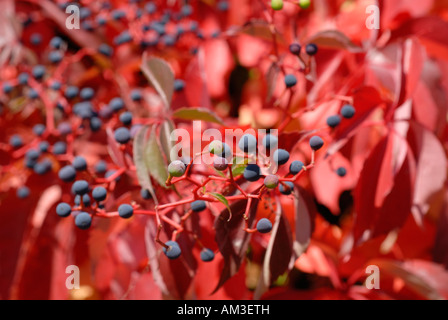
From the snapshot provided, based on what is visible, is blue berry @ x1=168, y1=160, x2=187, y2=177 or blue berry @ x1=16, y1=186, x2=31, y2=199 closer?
blue berry @ x1=168, y1=160, x2=187, y2=177

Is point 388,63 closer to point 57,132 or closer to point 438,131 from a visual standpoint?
point 438,131

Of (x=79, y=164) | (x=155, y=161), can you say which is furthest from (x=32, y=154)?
(x=155, y=161)

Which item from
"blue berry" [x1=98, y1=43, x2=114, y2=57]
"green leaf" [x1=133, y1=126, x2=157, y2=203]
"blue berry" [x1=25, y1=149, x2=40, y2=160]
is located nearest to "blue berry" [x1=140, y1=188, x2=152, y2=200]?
"green leaf" [x1=133, y1=126, x2=157, y2=203]

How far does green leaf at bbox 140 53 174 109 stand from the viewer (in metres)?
0.50

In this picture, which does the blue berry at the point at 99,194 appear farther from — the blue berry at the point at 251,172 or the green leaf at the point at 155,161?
the blue berry at the point at 251,172

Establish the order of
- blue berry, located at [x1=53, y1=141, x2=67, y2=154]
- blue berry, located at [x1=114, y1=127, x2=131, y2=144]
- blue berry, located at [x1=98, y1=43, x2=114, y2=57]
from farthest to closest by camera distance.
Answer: blue berry, located at [x1=98, y1=43, x2=114, y2=57]
blue berry, located at [x1=53, y1=141, x2=67, y2=154]
blue berry, located at [x1=114, y1=127, x2=131, y2=144]

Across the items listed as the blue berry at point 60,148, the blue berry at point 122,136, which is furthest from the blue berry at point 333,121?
the blue berry at point 60,148

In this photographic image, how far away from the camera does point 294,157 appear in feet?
2.15

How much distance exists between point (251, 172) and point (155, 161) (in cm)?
10

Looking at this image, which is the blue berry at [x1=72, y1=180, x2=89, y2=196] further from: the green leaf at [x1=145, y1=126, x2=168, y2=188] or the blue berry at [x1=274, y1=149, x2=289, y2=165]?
the blue berry at [x1=274, y1=149, x2=289, y2=165]

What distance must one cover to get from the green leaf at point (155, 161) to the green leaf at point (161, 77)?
0.17ft

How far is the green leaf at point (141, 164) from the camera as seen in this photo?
0.45m

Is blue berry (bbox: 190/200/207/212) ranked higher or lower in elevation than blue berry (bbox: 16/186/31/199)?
higher
